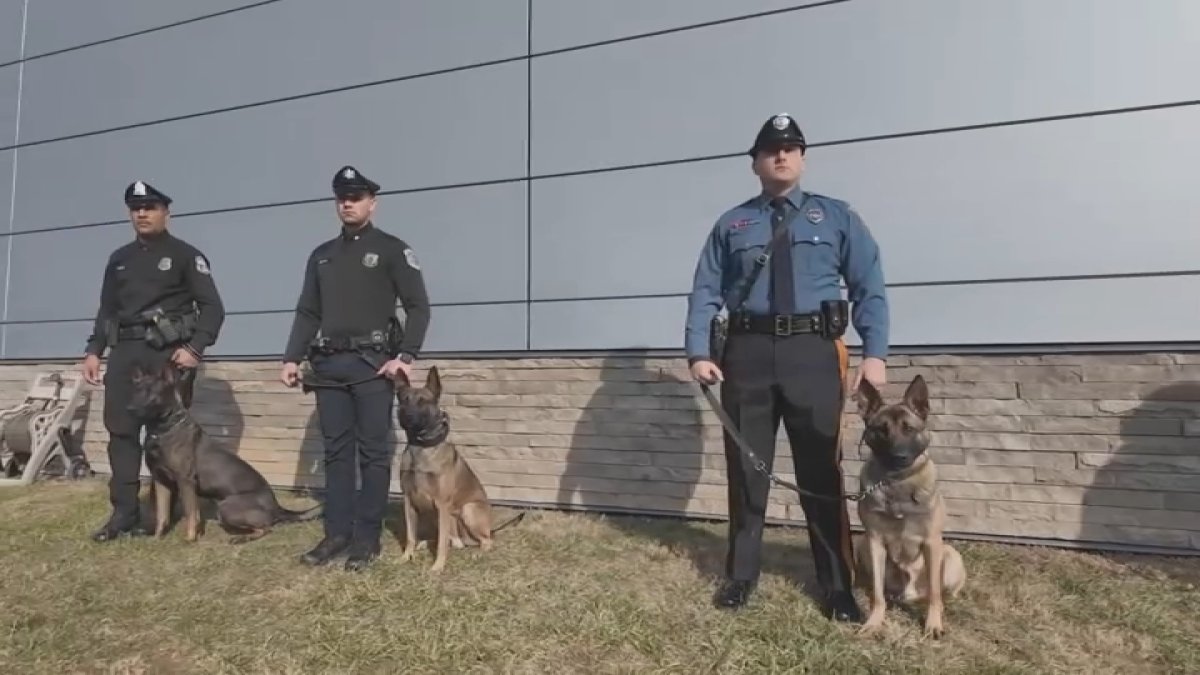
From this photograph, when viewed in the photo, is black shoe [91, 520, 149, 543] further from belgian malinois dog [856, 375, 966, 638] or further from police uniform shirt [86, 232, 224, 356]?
belgian malinois dog [856, 375, 966, 638]

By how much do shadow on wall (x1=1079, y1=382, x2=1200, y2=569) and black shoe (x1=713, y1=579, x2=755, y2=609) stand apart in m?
2.11

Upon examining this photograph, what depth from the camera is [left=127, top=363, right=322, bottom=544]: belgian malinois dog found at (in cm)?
497

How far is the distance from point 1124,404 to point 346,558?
4304 mm

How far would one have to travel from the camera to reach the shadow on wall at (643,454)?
5.18 m

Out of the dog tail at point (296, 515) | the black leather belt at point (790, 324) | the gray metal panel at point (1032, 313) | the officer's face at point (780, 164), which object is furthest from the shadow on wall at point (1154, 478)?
the dog tail at point (296, 515)

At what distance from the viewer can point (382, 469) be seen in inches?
174

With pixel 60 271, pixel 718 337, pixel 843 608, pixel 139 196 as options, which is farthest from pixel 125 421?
pixel 843 608

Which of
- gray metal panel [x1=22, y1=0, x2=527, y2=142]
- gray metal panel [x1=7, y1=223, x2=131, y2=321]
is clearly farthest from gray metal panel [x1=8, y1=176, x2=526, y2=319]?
gray metal panel [x1=22, y1=0, x2=527, y2=142]

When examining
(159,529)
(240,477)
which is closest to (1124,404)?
(240,477)

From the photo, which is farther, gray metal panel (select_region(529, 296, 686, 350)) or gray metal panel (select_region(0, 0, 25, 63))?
gray metal panel (select_region(0, 0, 25, 63))

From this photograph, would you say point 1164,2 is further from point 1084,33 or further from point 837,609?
point 837,609

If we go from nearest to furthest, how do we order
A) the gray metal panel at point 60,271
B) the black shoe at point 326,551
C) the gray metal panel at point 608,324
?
the black shoe at point 326,551 < the gray metal panel at point 608,324 < the gray metal panel at point 60,271

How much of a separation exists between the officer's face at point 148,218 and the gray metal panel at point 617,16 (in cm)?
284

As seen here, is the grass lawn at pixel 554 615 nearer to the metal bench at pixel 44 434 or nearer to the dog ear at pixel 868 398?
the dog ear at pixel 868 398
